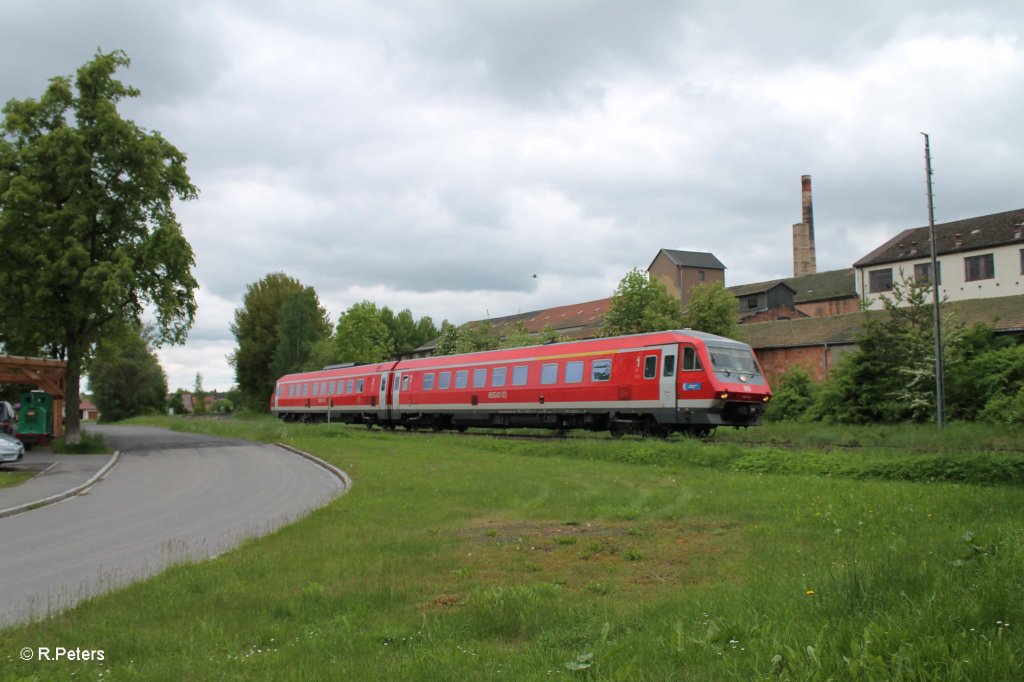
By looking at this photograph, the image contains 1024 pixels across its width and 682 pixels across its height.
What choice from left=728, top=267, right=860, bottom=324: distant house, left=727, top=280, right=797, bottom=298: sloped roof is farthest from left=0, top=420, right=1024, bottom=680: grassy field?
left=727, top=280, right=797, bottom=298: sloped roof

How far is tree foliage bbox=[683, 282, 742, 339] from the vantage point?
48562mm

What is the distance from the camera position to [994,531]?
7.48 meters

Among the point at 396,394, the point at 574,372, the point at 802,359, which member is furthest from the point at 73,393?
the point at 802,359

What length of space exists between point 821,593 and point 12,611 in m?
6.88

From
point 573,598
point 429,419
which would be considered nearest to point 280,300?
point 429,419

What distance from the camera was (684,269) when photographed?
81.0m

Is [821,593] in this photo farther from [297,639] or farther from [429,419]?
[429,419]

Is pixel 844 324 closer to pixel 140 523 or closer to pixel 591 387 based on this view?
pixel 591 387

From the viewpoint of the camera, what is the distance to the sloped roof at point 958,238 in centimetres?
4869

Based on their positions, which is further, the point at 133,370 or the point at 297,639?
the point at 133,370

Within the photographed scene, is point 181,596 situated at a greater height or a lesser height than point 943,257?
lesser

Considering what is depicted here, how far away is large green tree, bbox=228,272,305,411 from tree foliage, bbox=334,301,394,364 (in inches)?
288

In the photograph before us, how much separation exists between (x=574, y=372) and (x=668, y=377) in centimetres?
445

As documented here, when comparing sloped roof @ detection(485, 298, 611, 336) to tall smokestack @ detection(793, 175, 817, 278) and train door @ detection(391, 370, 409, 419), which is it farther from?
train door @ detection(391, 370, 409, 419)
